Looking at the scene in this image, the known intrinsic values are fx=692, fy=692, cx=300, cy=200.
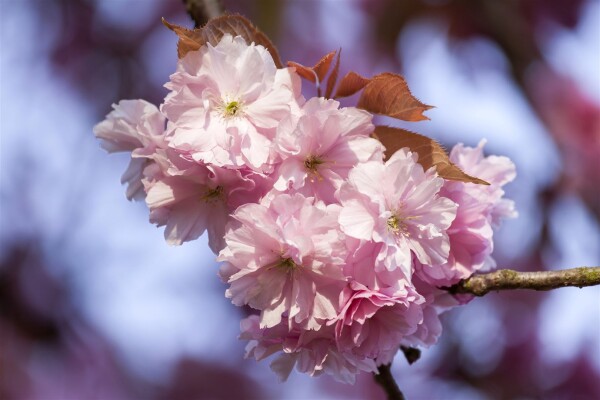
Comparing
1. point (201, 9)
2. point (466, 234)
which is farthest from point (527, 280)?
point (201, 9)

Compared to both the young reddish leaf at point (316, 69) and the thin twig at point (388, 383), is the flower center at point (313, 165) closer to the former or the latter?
the young reddish leaf at point (316, 69)

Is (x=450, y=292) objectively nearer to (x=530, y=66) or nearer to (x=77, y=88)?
(x=530, y=66)

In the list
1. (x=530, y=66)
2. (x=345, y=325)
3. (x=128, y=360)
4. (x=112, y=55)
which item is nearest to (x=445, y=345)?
(x=530, y=66)

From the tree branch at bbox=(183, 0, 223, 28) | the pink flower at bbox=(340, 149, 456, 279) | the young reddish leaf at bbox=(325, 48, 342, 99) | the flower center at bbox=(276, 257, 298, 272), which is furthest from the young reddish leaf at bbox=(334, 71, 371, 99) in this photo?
the tree branch at bbox=(183, 0, 223, 28)

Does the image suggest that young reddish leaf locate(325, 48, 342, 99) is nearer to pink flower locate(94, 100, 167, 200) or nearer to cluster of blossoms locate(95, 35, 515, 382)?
cluster of blossoms locate(95, 35, 515, 382)

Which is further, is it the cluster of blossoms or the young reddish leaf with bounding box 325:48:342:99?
the young reddish leaf with bounding box 325:48:342:99

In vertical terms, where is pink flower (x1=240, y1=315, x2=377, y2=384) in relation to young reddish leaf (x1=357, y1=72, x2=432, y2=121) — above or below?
below
